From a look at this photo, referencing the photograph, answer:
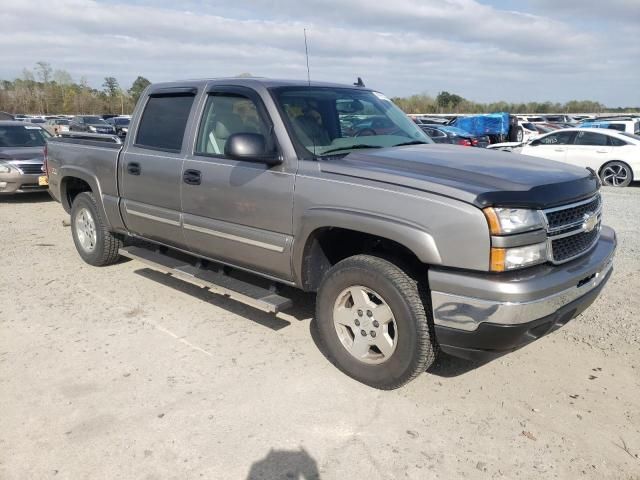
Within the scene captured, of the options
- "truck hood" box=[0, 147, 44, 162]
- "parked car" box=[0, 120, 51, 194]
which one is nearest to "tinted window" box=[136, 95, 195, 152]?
"parked car" box=[0, 120, 51, 194]

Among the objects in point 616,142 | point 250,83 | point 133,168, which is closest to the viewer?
point 250,83

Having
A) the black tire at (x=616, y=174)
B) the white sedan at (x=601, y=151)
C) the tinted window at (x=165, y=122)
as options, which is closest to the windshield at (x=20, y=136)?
the tinted window at (x=165, y=122)

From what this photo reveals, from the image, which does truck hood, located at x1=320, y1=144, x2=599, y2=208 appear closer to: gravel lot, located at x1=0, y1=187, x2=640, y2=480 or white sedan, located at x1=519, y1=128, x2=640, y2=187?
gravel lot, located at x1=0, y1=187, x2=640, y2=480

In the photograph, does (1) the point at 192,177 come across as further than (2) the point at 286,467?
Yes

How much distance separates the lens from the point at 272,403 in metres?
3.34

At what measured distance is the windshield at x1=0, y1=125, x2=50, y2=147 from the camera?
11.5 meters

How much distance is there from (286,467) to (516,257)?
161cm

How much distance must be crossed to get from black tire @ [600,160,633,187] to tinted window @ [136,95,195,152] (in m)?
12.1

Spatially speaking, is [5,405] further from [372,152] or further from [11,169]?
[11,169]

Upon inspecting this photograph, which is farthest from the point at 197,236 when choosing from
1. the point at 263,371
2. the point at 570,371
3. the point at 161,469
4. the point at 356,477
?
the point at 570,371

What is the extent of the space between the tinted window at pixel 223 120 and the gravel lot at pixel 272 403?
145 centimetres

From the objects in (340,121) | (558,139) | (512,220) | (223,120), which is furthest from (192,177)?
(558,139)

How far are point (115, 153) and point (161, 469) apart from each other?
3.40m

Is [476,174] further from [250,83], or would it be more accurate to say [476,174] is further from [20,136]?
[20,136]
